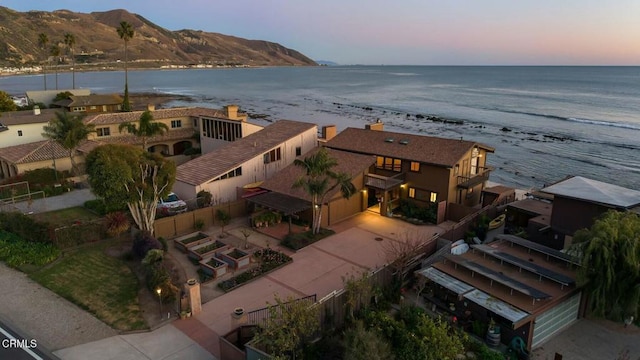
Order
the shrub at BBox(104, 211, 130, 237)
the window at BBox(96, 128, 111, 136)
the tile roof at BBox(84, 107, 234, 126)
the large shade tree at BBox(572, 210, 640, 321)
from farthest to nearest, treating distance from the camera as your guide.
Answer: the tile roof at BBox(84, 107, 234, 126) < the window at BBox(96, 128, 111, 136) < the shrub at BBox(104, 211, 130, 237) < the large shade tree at BBox(572, 210, 640, 321)

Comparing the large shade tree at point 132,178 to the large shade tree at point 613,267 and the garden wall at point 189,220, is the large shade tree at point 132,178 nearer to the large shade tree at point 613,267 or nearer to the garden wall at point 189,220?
the garden wall at point 189,220

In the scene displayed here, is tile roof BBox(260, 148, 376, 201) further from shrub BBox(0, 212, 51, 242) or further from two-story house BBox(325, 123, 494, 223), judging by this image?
shrub BBox(0, 212, 51, 242)

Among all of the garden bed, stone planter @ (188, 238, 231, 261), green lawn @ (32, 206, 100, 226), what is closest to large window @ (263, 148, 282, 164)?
stone planter @ (188, 238, 231, 261)

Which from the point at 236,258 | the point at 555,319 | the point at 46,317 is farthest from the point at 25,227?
the point at 555,319

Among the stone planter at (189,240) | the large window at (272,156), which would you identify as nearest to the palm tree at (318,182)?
the stone planter at (189,240)

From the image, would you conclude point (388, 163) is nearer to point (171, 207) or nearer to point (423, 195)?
point (423, 195)

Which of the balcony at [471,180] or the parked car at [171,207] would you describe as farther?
the balcony at [471,180]

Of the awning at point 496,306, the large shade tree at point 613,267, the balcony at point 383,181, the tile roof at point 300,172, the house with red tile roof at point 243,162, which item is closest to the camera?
the awning at point 496,306
